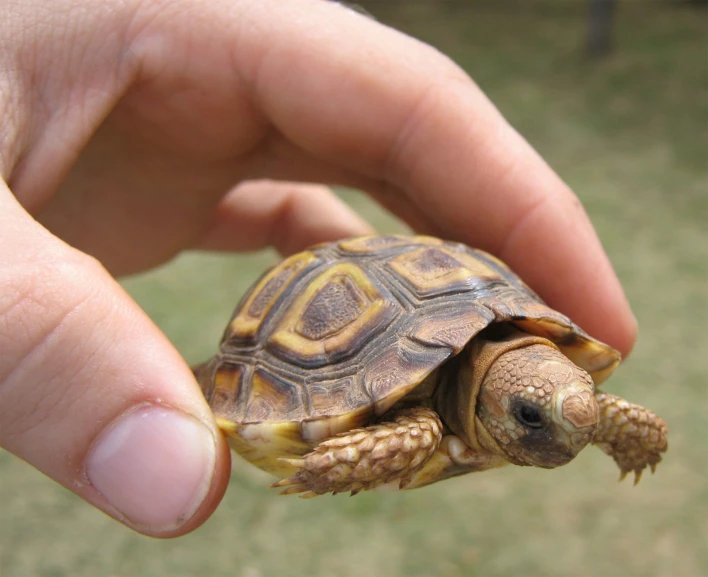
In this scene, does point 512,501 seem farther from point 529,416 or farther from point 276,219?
point 529,416

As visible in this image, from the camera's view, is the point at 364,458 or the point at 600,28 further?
the point at 600,28

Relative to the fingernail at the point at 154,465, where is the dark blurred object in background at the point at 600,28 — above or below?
above

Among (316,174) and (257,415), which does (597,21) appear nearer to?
(316,174)

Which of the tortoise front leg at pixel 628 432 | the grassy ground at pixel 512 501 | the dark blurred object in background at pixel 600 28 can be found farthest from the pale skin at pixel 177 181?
the dark blurred object in background at pixel 600 28

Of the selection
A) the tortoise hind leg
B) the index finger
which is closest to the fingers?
the index finger

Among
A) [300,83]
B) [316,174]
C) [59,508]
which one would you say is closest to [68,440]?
[300,83]

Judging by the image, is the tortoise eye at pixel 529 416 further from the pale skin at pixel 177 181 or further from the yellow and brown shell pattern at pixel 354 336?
the pale skin at pixel 177 181

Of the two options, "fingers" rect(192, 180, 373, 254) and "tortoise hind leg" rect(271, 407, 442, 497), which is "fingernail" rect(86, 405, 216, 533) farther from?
"fingers" rect(192, 180, 373, 254)

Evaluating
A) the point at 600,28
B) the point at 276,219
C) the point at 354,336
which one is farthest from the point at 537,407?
the point at 600,28
